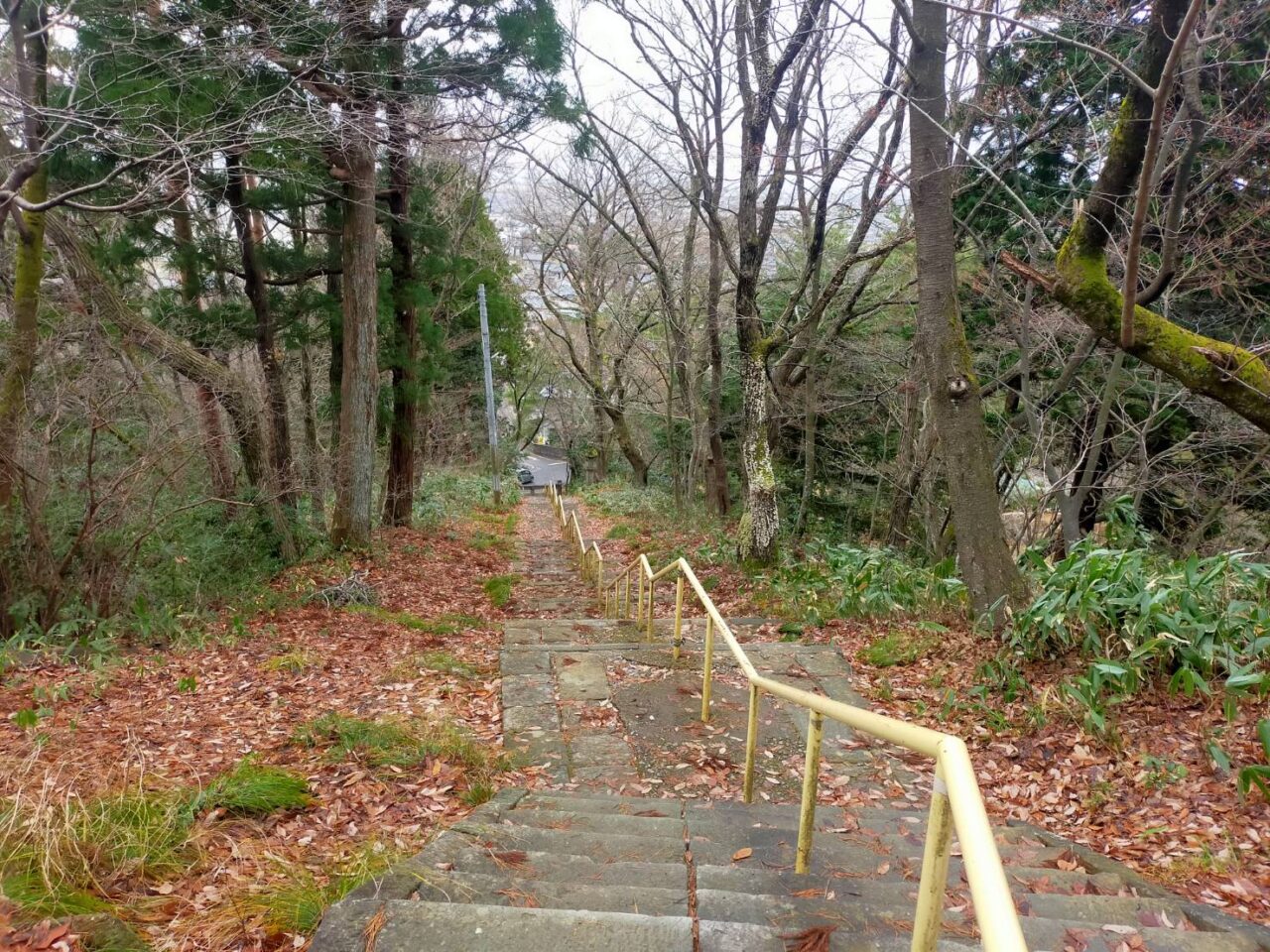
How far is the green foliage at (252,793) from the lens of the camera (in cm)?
338

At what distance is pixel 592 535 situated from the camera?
62.4ft

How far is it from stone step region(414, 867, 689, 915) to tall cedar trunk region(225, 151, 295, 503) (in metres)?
7.97

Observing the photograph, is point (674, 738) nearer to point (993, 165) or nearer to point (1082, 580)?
point (1082, 580)

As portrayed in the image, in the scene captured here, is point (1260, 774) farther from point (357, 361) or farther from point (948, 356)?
point (357, 361)

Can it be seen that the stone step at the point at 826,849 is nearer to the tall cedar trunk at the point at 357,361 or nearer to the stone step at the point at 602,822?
the stone step at the point at 602,822

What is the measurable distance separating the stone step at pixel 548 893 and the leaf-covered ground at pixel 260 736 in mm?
509

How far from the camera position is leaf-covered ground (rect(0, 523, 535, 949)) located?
278 centimetres

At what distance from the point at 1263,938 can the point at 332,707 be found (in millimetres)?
4815

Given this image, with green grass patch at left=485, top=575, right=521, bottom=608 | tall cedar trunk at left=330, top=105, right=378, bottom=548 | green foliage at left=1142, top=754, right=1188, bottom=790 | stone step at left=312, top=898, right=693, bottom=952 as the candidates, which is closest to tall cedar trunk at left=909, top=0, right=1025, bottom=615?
green foliage at left=1142, top=754, right=1188, bottom=790

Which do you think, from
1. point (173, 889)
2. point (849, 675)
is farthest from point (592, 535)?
point (173, 889)

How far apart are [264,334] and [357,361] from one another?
168cm

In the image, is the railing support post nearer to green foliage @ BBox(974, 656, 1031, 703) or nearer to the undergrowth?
the undergrowth

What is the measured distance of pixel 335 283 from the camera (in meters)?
12.6

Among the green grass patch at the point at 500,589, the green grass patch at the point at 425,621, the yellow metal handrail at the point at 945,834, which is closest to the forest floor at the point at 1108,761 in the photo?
the yellow metal handrail at the point at 945,834
